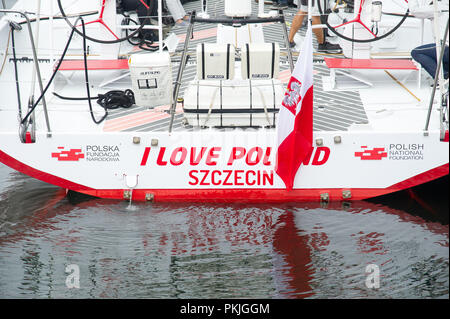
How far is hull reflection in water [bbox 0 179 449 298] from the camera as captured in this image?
291 inches

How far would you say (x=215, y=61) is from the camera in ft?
28.6

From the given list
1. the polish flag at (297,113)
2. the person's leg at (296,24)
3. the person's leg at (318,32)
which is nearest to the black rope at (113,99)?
the polish flag at (297,113)

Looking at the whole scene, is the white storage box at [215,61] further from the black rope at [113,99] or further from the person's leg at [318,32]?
the person's leg at [318,32]

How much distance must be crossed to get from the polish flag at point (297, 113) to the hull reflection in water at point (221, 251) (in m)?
0.79

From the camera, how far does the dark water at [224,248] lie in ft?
24.3

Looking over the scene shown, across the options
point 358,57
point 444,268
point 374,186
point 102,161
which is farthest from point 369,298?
point 358,57

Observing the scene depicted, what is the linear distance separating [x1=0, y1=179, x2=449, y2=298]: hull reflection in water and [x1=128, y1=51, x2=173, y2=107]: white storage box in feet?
3.93

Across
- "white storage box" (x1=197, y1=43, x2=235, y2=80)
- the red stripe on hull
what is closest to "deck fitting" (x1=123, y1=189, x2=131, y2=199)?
the red stripe on hull

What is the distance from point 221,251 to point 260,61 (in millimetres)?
2220

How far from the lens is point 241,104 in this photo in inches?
332

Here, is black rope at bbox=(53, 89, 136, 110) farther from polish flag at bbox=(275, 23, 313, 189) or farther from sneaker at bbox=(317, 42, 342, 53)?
sneaker at bbox=(317, 42, 342, 53)
